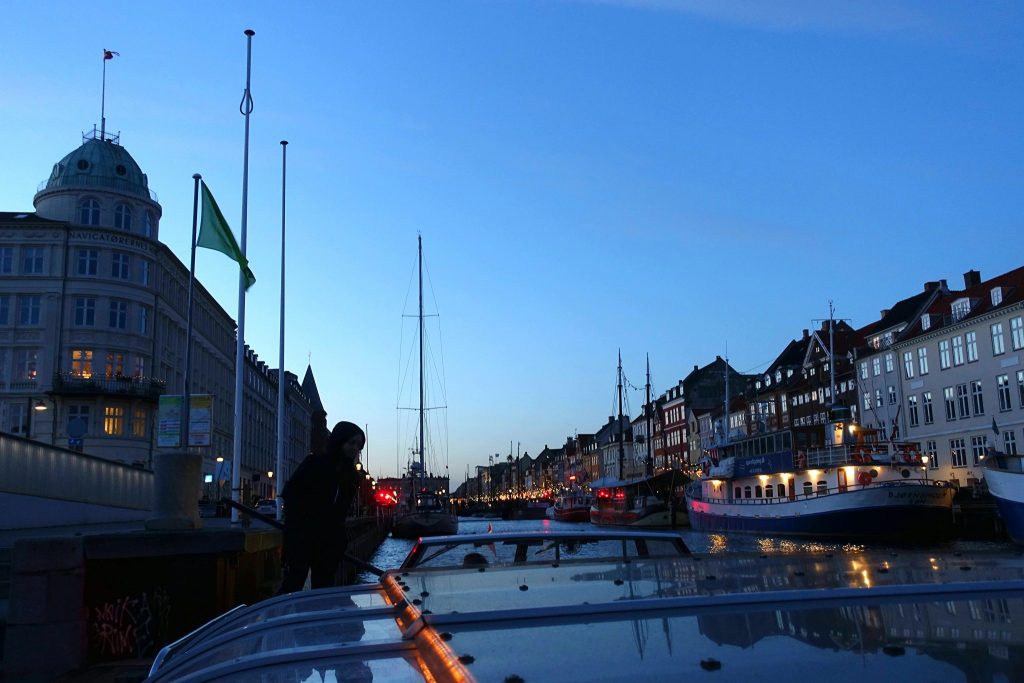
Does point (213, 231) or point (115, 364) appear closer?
point (213, 231)

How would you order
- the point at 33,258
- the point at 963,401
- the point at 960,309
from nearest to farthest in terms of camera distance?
1. the point at 963,401
2. the point at 960,309
3. the point at 33,258

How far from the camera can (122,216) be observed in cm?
6144

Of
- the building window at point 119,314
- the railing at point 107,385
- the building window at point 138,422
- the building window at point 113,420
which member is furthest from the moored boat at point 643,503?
the building window at point 119,314

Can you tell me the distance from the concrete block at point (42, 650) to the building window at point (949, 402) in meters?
54.2

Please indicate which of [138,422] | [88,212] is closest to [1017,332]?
[138,422]

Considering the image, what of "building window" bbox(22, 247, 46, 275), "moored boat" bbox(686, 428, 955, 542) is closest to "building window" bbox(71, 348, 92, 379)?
"building window" bbox(22, 247, 46, 275)

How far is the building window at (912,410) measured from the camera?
5775 cm

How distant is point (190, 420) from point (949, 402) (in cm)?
4566

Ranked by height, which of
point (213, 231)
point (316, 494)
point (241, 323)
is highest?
point (213, 231)

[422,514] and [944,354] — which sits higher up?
[944,354]

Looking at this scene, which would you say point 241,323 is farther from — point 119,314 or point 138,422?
point 119,314

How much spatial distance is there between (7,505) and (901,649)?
67.9 ft

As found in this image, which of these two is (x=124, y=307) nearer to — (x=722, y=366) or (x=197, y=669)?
(x=197, y=669)

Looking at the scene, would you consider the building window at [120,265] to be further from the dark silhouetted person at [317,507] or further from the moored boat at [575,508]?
the dark silhouetted person at [317,507]
